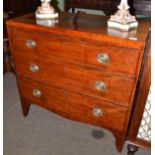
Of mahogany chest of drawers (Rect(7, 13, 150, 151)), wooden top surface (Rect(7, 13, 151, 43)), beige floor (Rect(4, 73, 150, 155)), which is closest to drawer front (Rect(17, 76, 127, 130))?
mahogany chest of drawers (Rect(7, 13, 150, 151))

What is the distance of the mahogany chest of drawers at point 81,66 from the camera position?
1213mm

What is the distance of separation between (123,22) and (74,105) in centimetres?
67

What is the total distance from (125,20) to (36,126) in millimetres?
1137

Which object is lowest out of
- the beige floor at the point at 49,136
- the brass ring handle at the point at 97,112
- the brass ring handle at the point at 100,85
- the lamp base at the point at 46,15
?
the beige floor at the point at 49,136

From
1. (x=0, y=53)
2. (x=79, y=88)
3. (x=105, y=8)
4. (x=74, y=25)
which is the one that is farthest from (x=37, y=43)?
(x=105, y=8)

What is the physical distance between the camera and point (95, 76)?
4.41 ft

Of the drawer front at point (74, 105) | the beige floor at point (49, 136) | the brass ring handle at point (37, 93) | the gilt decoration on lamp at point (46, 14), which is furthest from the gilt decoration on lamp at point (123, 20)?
the beige floor at point (49, 136)

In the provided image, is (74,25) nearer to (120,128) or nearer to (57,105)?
(57,105)

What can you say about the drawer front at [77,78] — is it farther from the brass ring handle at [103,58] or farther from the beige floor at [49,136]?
the beige floor at [49,136]

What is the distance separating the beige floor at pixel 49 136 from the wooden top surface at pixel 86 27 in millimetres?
864

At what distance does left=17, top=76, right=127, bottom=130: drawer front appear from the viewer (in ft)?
4.70

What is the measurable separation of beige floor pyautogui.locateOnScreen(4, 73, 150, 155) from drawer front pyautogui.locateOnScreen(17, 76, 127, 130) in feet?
0.71

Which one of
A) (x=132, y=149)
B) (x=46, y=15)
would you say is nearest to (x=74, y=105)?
(x=132, y=149)

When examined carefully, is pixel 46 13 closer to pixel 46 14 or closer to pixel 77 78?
pixel 46 14
